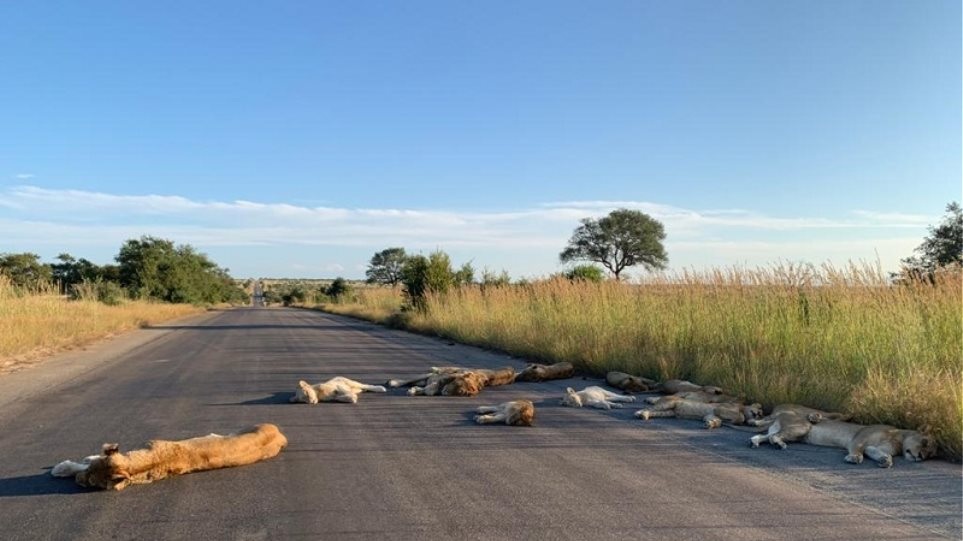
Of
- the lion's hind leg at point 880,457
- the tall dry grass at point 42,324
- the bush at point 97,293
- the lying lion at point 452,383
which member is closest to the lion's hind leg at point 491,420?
the lying lion at point 452,383

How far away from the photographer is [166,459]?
564cm

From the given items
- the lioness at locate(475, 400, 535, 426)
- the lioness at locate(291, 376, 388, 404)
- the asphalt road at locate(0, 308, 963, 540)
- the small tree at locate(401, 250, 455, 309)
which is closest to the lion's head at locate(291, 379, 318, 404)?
the lioness at locate(291, 376, 388, 404)

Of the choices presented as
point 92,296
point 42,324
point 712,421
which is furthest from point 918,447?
point 92,296

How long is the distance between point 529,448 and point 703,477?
1730 millimetres

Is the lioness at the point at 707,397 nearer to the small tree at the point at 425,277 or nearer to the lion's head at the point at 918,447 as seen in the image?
the lion's head at the point at 918,447

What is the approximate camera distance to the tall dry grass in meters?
16.8

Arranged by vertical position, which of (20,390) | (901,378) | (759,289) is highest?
(759,289)

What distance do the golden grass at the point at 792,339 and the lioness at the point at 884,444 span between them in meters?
0.31

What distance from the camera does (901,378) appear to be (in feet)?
26.0

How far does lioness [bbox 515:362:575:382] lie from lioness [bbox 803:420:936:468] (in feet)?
18.4

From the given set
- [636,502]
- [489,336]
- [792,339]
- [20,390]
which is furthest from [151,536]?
[489,336]

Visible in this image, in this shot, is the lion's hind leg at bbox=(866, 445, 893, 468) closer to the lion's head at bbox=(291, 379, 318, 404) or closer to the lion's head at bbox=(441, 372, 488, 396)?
the lion's head at bbox=(441, 372, 488, 396)

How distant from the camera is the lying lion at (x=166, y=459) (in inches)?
211

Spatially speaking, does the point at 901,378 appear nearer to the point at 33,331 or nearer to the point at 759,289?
the point at 759,289
